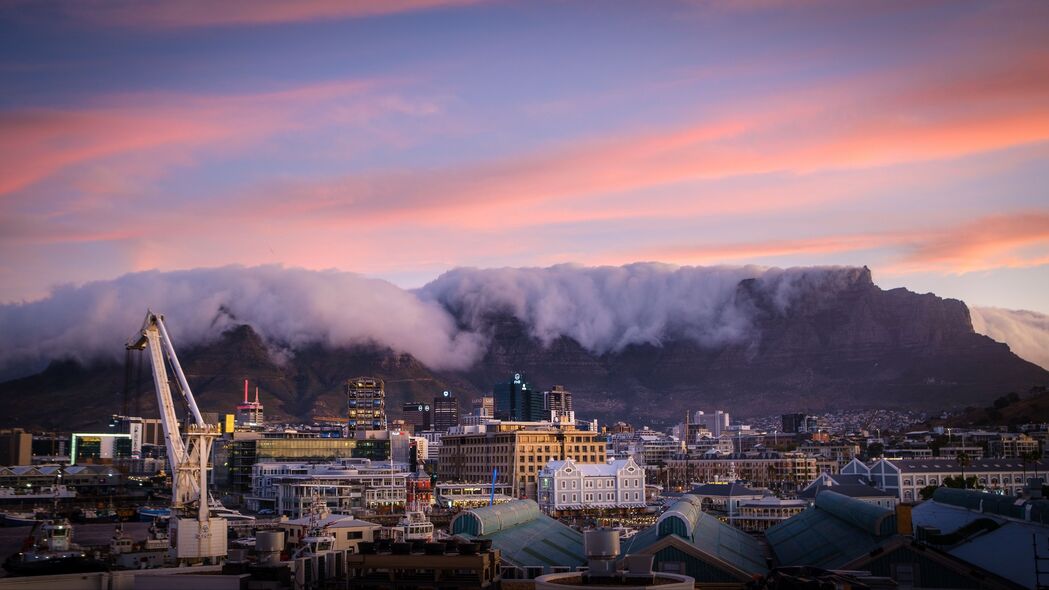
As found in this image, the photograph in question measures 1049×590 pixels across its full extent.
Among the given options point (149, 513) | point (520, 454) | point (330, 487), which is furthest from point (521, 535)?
point (149, 513)

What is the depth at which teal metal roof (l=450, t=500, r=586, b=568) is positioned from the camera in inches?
3000

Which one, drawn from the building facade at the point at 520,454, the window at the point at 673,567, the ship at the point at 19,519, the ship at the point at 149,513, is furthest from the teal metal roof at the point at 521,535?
the ship at the point at 19,519

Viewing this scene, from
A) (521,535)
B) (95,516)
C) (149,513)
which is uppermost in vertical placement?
(521,535)

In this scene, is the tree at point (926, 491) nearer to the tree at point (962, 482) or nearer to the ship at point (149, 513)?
the tree at point (962, 482)

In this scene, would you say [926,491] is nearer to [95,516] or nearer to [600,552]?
[600,552]

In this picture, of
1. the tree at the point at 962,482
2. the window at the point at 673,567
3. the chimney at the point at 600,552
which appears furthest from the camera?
the tree at the point at 962,482

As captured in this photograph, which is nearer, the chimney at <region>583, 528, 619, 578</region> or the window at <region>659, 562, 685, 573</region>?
the chimney at <region>583, 528, 619, 578</region>

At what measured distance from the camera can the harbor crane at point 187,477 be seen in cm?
9038

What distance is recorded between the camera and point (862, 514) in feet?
243

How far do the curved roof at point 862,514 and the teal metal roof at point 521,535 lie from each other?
18012 mm

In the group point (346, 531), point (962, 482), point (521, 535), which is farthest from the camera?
point (962, 482)

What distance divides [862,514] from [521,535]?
23.2 metres

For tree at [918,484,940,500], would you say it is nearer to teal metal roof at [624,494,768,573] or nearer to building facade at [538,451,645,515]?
building facade at [538,451,645,515]

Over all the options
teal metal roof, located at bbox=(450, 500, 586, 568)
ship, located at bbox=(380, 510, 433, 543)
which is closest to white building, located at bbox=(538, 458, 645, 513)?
teal metal roof, located at bbox=(450, 500, 586, 568)
